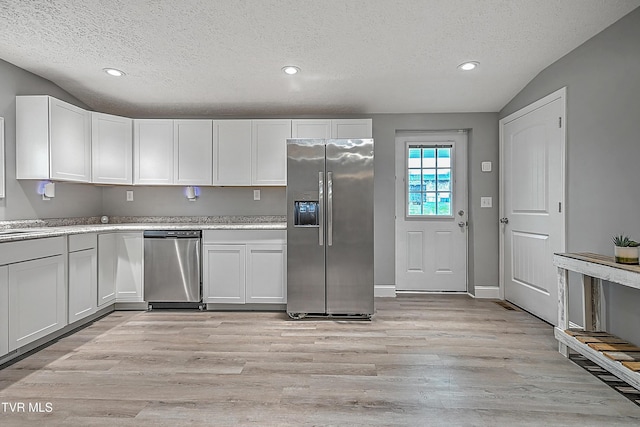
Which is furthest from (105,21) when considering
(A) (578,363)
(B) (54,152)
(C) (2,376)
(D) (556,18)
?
(A) (578,363)

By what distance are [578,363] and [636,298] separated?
586 millimetres

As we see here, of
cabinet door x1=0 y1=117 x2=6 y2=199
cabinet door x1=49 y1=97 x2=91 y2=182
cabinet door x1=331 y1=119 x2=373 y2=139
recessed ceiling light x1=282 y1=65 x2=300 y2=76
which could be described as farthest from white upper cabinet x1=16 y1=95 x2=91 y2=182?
cabinet door x1=331 y1=119 x2=373 y2=139

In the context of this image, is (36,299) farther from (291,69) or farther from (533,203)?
(533,203)

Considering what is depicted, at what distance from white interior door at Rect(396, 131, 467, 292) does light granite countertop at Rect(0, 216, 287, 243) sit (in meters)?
1.65

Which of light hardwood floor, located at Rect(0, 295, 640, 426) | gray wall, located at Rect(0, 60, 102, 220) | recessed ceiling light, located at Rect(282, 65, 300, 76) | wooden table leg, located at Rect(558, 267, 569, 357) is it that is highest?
recessed ceiling light, located at Rect(282, 65, 300, 76)

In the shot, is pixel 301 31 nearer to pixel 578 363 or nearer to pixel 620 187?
pixel 620 187

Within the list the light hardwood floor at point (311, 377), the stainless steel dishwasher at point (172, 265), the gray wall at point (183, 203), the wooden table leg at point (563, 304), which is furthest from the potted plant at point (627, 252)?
the stainless steel dishwasher at point (172, 265)

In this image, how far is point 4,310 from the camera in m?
2.34

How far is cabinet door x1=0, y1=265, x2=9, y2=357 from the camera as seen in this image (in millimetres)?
2316

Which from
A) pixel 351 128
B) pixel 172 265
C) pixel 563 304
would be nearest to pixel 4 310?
pixel 172 265

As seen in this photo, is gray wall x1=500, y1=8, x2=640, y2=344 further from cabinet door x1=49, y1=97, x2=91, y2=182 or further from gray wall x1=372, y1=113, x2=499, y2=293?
cabinet door x1=49, y1=97, x2=91, y2=182

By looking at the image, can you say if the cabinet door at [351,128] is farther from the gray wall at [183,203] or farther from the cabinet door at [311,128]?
the gray wall at [183,203]

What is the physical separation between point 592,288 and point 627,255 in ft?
1.77

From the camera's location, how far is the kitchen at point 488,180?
2.47 m
